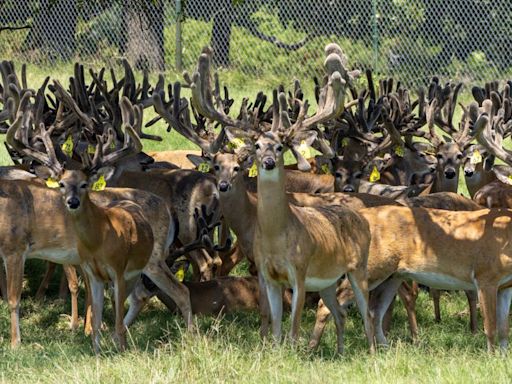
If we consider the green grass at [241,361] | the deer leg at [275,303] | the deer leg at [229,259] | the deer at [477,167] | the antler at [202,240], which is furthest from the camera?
the deer at [477,167]

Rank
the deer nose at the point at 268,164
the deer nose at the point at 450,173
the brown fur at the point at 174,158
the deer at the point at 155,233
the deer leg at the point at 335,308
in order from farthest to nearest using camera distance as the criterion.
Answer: the brown fur at the point at 174,158 → the deer nose at the point at 450,173 → the deer at the point at 155,233 → the deer leg at the point at 335,308 → the deer nose at the point at 268,164

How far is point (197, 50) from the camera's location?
2270 centimetres

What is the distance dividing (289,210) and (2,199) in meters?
2.82

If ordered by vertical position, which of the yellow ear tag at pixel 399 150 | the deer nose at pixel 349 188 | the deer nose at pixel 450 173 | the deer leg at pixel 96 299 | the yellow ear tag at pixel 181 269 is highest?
the yellow ear tag at pixel 399 150

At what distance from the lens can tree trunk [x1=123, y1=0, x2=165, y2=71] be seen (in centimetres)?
2195

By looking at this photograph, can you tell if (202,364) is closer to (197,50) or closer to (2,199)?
(2,199)

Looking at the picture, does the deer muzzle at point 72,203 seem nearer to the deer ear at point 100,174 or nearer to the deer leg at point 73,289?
the deer ear at point 100,174

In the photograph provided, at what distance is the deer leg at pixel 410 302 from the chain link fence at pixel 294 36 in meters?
11.5

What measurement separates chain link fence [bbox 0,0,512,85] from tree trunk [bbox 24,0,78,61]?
2cm

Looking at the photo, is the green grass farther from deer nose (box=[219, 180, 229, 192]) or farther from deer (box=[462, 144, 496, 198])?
deer (box=[462, 144, 496, 198])

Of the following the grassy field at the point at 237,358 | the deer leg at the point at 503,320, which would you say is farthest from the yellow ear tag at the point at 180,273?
the deer leg at the point at 503,320

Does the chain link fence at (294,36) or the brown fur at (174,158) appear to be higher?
the chain link fence at (294,36)

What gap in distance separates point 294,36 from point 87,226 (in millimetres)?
13944

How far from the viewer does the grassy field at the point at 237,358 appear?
7977 millimetres
